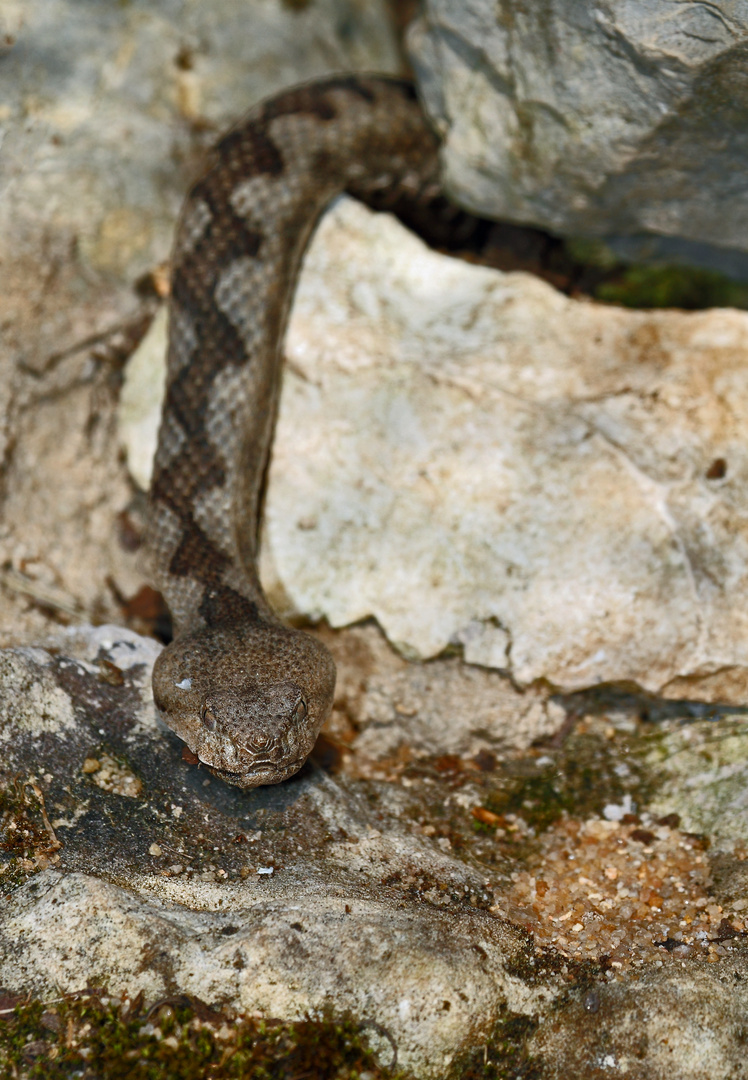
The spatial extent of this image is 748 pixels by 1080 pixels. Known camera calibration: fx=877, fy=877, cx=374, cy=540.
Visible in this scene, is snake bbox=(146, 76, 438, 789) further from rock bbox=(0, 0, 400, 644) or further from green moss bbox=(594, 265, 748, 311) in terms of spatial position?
green moss bbox=(594, 265, 748, 311)

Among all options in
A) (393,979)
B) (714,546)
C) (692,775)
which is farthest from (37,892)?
(714,546)

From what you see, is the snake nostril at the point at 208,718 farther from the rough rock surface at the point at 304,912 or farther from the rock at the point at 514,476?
the rock at the point at 514,476

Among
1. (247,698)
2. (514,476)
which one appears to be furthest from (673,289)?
(247,698)

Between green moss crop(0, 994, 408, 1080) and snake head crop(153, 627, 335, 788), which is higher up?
snake head crop(153, 627, 335, 788)

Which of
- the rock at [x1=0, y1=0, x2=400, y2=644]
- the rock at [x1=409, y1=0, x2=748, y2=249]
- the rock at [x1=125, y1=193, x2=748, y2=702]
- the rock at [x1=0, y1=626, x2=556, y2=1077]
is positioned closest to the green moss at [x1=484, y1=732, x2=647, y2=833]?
the rock at [x1=125, y1=193, x2=748, y2=702]

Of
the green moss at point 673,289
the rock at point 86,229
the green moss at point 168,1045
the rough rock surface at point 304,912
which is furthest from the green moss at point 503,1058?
the green moss at point 673,289

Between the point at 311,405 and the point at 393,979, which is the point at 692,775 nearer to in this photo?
the point at 393,979

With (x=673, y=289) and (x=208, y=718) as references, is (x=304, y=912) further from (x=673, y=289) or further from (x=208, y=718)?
(x=673, y=289)
